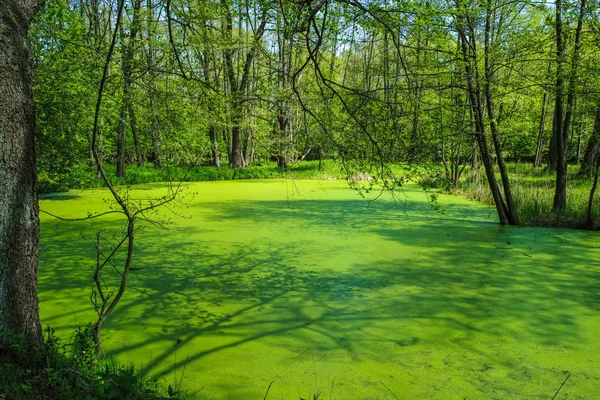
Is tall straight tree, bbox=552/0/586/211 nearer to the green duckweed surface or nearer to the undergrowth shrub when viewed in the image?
the green duckweed surface

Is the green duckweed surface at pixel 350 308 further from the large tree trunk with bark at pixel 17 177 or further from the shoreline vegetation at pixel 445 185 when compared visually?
the large tree trunk with bark at pixel 17 177

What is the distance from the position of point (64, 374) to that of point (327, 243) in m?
3.23

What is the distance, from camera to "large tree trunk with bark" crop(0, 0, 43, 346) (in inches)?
62.6

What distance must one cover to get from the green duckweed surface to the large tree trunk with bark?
67 centimetres

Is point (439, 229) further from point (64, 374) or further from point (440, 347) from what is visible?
point (64, 374)

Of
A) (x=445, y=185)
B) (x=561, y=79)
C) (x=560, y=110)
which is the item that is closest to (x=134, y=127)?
(x=445, y=185)

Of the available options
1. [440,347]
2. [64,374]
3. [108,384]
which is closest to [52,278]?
[64,374]

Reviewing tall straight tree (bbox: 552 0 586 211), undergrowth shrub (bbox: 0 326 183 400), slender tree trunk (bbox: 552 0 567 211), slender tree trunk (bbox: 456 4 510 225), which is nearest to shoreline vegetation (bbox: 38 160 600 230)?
slender tree trunk (bbox: 552 0 567 211)

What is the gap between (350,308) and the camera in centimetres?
290

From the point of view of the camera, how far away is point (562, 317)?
273cm

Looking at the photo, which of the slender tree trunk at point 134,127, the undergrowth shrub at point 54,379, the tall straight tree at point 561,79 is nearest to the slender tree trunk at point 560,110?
the tall straight tree at point 561,79

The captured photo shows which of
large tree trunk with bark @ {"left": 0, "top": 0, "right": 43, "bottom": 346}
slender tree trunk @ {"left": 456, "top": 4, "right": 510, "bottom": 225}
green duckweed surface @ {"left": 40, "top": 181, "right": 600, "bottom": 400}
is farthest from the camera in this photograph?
slender tree trunk @ {"left": 456, "top": 4, "right": 510, "bottom": 225}

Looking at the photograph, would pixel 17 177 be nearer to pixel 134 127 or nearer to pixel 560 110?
pixel 134 127

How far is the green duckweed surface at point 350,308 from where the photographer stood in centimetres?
206
